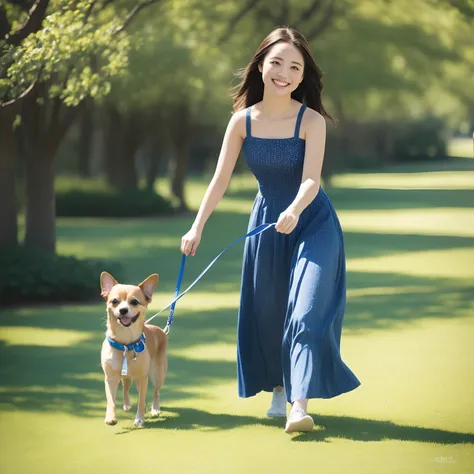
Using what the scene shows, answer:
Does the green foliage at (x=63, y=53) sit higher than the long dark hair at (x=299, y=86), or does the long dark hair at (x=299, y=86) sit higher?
the green foliage at (x=63, y=53)

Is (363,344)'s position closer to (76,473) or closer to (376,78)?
(76,473)

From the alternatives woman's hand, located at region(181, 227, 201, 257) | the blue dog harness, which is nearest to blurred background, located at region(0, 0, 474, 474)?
the blue dog harness

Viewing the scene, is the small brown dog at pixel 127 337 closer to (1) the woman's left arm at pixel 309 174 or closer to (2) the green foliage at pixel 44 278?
(1) the woman's left arm at pixel 309 174

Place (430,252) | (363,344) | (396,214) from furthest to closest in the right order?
1. (396,214)
2. (430,252)
3. (363,344)

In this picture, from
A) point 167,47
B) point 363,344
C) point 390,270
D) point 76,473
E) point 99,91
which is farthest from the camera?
point 167,47

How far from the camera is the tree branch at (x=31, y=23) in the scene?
1216cm

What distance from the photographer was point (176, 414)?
830 cm

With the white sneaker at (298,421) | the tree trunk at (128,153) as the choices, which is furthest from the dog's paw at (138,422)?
the tree trunk at (128,153)

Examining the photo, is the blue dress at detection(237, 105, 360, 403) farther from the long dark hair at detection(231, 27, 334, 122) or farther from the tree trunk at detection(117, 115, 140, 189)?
the tree trunk at detection(117, 115, 140, 189)

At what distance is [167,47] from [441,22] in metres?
23.3

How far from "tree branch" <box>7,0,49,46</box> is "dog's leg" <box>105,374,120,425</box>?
537cm

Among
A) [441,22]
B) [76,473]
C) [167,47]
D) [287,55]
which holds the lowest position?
[76,473]

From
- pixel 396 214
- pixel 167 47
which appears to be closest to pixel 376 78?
pixel 396 214

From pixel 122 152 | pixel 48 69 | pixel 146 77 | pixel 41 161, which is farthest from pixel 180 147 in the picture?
pixel 48 69
